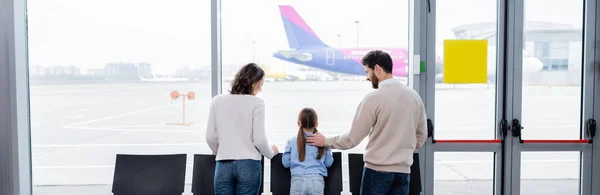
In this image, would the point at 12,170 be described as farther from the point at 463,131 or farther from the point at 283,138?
the point at 283,138

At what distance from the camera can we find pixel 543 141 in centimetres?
348

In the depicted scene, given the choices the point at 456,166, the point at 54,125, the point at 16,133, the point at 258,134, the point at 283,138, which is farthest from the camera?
the point at 54,125

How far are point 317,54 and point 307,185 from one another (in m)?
2.52

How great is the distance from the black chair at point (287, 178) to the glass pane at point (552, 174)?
65.4 inches

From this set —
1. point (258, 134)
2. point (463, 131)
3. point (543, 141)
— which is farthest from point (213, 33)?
point (543, 141)

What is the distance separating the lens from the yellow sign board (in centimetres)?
341

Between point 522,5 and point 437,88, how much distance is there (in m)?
0.99

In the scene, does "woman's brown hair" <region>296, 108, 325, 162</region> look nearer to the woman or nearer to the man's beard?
the woman

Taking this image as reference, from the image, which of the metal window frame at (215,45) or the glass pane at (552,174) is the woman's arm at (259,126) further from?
the glass pane at (552,174)

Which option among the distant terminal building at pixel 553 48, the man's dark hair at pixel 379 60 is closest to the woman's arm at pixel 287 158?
the man's dark hair at pixel 379 60

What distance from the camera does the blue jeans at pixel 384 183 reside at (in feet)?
7.44

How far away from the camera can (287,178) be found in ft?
10.5

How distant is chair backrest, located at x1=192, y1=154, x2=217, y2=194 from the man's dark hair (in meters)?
1.54

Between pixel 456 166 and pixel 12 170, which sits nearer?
pixel 12 170
